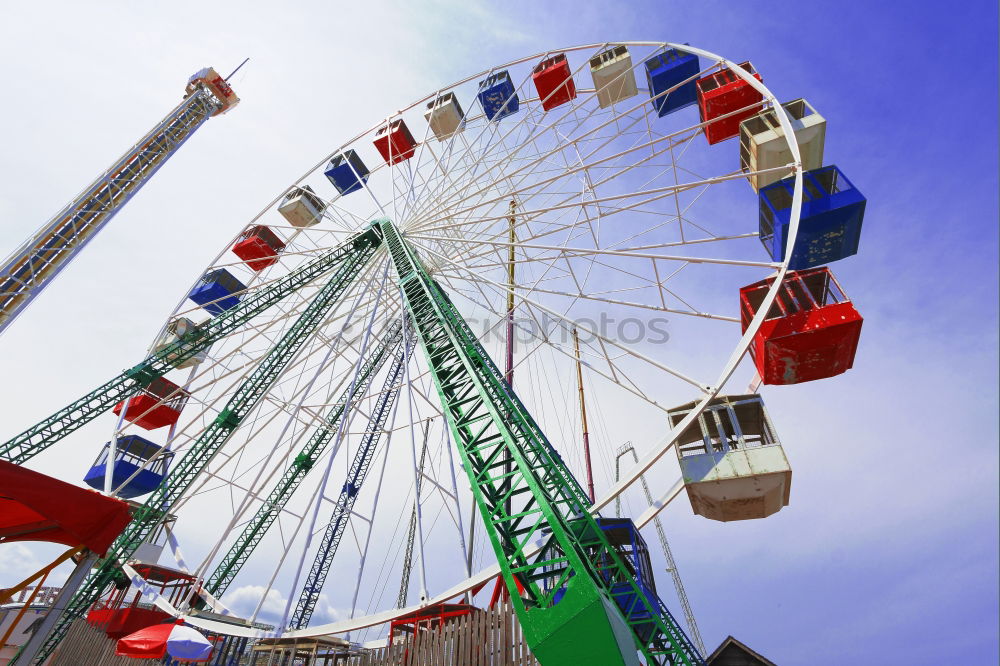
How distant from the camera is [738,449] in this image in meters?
10.2

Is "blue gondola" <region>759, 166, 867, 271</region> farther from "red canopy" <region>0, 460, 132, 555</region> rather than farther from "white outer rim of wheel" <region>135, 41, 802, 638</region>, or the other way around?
"red canopy" <region>0, 460, 132, 555</region>

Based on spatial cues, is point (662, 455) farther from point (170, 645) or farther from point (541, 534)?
point (170, 645)

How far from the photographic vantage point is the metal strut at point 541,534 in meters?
6.29

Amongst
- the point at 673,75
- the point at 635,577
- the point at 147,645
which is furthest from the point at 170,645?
the point at 673,75

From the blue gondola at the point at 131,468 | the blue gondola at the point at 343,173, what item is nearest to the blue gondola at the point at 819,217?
the blue gondola at the point at 343,173

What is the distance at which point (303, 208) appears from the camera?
19.2m

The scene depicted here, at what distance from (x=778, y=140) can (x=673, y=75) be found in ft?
16.1

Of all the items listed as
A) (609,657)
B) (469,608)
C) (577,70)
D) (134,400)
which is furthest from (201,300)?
(609,657)

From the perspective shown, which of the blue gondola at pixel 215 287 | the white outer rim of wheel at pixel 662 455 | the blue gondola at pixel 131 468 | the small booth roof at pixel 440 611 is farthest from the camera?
the blue gondola at pixel 215 287

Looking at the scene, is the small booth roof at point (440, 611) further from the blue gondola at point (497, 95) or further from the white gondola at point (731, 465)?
the blue gondola at point (497, 95)

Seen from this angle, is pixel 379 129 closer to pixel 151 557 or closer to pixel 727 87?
pixel 727 87

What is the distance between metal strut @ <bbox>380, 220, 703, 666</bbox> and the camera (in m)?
6.29

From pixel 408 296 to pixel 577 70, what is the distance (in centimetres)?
963

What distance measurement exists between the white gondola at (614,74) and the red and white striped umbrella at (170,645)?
18542 mm
